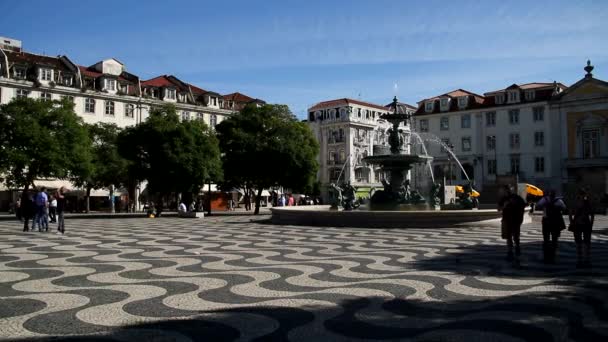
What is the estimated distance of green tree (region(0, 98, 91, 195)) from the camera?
33031 millimetres

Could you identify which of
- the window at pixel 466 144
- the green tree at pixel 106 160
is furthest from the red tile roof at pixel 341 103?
the green tree at pixel 106 160

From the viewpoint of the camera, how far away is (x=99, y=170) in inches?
1720

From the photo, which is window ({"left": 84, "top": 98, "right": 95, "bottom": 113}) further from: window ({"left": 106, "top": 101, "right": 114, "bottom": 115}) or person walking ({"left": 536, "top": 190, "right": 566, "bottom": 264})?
person walking ({"left": 536, "top": 190, "right": 566, "bottom": 264})

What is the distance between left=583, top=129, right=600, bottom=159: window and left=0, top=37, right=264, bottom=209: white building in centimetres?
4085

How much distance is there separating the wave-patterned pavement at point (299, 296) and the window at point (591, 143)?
46.9 meters

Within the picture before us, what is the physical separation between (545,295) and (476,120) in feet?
196

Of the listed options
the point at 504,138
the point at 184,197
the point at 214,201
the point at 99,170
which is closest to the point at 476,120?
the point at 504,138

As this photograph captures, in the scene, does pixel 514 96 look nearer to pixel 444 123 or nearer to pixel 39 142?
pixel 444 123

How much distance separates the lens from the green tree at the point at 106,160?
4466 centimetres

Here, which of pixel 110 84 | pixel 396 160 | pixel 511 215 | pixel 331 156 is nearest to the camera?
pixel 511 215

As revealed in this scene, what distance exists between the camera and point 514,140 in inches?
2419

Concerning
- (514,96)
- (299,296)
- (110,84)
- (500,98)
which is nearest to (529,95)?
(514,96)

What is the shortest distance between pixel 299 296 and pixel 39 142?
3087 centimetres

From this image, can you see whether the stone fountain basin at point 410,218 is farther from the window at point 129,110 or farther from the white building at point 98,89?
the window at point 129,110
